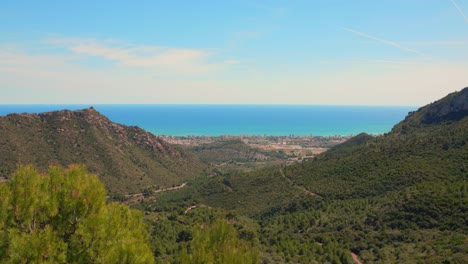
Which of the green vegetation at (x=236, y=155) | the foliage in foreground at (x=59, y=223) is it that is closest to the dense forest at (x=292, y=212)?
the foliage in foreground at (x=59, y=223)

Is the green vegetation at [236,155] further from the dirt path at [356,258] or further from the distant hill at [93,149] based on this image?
the dirt path at [356,258]

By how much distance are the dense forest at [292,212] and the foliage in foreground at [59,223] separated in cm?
3

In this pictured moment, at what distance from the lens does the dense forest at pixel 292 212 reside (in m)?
9.36

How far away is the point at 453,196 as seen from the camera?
35562mm

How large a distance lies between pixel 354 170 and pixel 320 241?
80.1ft

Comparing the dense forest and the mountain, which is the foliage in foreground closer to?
the dense forest

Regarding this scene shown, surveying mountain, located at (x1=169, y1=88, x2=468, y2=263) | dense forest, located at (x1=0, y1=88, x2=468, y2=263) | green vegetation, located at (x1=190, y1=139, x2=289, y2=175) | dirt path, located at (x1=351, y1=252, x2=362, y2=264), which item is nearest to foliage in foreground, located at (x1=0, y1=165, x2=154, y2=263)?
dense forest, located at (x1=0, y1=88, x2=468, y2=263)

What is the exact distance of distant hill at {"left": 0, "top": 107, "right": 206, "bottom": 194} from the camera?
68250 mm

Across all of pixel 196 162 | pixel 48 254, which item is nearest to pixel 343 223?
pixel 48 254

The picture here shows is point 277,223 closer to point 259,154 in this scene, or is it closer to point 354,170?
point 354,170

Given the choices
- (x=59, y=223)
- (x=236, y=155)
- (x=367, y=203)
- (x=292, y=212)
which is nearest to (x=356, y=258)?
(x=367, y=203)

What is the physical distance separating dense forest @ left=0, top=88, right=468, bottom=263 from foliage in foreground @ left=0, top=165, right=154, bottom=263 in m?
0.03

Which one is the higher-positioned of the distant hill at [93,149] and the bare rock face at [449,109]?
the bare rock face at [449,109]

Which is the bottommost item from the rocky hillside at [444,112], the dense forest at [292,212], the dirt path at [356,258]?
the dirt path at [356,258]
